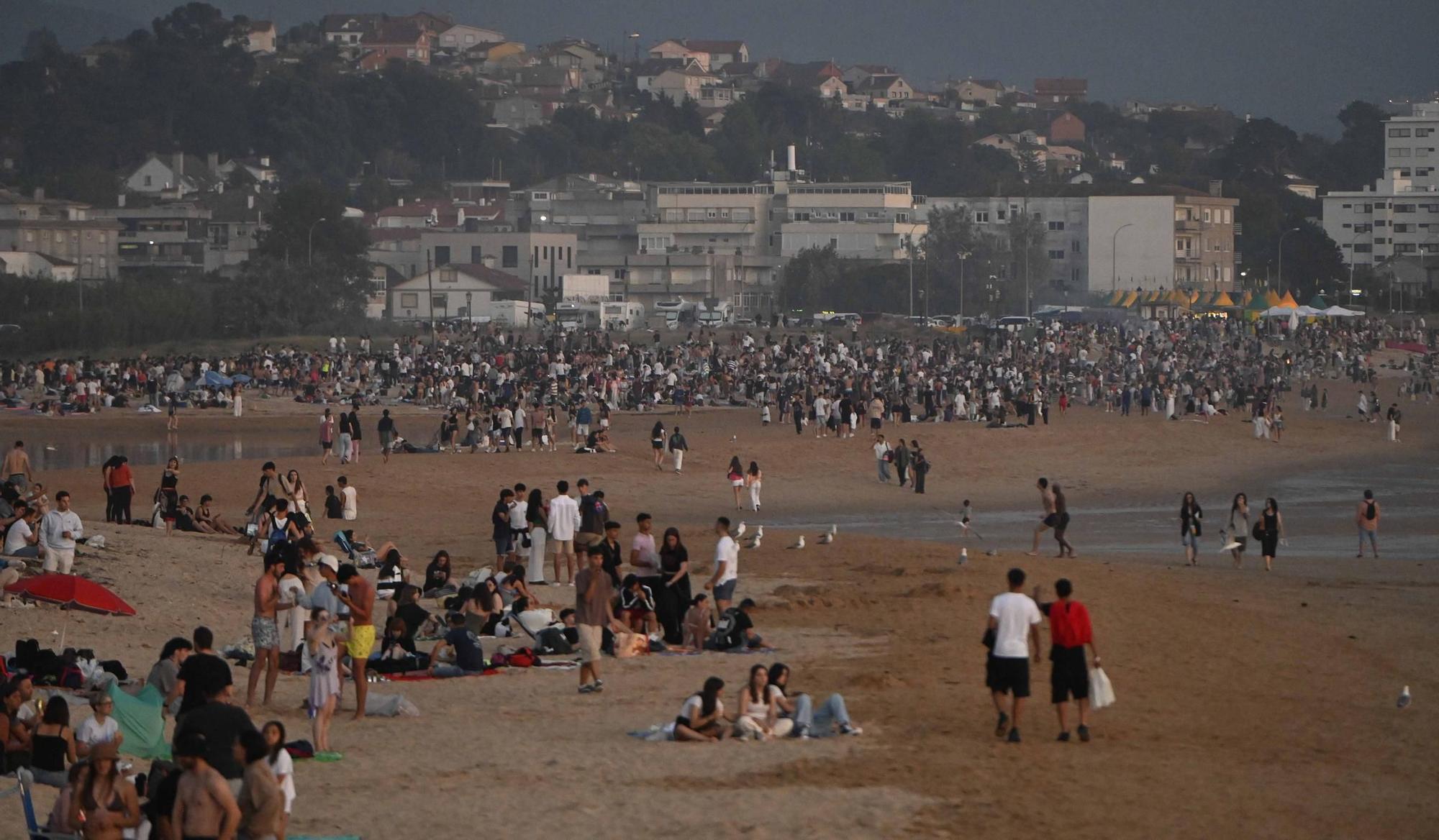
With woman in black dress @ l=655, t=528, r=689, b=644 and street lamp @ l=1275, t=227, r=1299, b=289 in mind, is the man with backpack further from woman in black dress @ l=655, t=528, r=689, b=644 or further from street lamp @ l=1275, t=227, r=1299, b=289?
street lamp @ l=1275, t=227, r=1299, b=289

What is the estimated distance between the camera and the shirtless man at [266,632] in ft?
40.6

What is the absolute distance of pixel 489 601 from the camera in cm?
1558

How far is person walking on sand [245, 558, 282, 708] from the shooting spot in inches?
487

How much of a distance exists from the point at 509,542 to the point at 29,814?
10429 mm

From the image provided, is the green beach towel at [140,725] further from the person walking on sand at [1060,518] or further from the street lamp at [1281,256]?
the street lamp at [1281,256]

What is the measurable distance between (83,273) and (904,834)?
300 feet

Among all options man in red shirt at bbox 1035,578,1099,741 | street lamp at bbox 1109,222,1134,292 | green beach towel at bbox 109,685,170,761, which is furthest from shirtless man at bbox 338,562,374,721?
street lamp at bbox 1109,222,1134,292

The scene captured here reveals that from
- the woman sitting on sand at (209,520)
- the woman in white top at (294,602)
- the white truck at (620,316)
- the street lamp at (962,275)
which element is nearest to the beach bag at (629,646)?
the woman in white top at (294,602)

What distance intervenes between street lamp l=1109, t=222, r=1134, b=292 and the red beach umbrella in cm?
8378

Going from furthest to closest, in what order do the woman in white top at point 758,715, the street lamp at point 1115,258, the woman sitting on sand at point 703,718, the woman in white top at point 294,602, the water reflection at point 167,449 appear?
1. the street lamp at point 1115,258
2. the water reflection at point 167,449
3. the woman in white top at point 294,602
4. the woman in white top at point 758,715
5. the woman sitting on sand at point 703,718

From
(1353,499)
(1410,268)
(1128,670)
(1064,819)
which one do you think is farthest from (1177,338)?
(1064,819)

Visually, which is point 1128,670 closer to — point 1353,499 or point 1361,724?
point 1361,724

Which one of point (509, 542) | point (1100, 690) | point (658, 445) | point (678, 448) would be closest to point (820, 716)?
point (1100, 690)

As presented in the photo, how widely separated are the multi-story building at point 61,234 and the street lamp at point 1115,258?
5251cm
